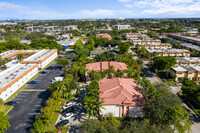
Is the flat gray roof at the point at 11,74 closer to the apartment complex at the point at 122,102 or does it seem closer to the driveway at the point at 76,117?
the driveway at the point at 76,117

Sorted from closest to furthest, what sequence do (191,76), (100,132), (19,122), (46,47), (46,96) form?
1. (100,132)
2. (19,122)
3. (46,96)
4. (191,76)
5. (46,47)

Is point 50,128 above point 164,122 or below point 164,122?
below

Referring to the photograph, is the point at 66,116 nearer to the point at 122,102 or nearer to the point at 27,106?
the point at 27,106

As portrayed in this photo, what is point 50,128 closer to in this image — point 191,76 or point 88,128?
point 88,128

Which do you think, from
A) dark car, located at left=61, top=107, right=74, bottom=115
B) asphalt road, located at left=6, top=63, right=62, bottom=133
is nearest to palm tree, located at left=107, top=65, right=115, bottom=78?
dark car, located at left=61, top=107, right=74, bottom=115

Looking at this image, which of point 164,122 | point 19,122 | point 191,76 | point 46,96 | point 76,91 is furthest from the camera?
point 191,76


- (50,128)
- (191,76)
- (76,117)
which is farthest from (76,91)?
(191,76)

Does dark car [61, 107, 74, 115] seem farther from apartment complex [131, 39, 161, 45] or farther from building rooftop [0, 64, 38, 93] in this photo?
apartment complex [131, 39, 161, 45]

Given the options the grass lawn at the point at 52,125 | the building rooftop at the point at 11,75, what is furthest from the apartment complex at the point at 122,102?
the building rooftop at the point at 11,75
